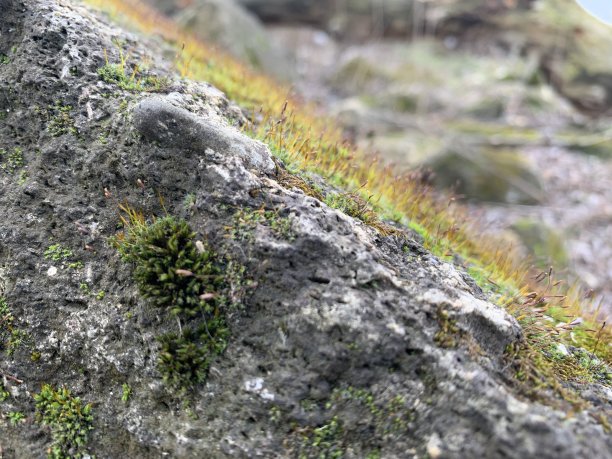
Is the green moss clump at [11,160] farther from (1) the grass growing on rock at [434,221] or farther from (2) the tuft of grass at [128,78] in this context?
(1) the grass growing on rock at [434,221]

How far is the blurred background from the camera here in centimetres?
956

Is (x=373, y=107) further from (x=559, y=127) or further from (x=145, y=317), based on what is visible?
(x=145, y=317)

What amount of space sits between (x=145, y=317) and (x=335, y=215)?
62.1 inches

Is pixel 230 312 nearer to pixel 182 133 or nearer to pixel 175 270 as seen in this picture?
pixel 175 270

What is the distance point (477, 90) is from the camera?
14172 millimetres

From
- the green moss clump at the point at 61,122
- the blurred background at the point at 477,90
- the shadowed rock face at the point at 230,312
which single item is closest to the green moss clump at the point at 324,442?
the shadowed rock face at the point at 230,312

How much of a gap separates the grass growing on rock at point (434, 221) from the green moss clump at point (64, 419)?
8.36 feet

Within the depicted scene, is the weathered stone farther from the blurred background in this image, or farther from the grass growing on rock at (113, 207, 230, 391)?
the blurred background

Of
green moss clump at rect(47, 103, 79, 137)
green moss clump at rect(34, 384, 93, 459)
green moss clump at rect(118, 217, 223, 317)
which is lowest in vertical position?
green moss clump at rect(34, 384, 93, 459)

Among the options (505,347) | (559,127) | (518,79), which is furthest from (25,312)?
(518,79)

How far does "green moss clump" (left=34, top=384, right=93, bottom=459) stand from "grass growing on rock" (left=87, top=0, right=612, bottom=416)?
255 centimetres

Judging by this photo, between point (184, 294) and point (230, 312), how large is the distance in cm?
35

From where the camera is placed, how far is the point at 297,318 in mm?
2885

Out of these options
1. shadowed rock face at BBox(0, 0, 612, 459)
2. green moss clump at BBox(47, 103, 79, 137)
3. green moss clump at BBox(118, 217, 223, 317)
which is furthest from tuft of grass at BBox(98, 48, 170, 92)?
green moss clump at BBox(118, 217, 223, 317)
